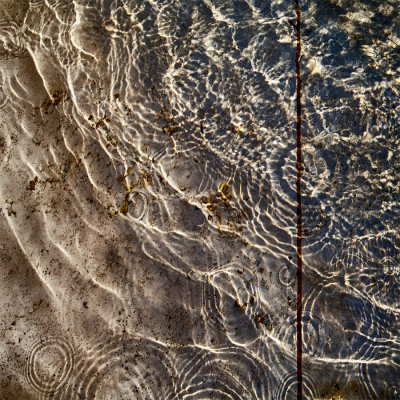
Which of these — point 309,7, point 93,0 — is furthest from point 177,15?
point 309,7

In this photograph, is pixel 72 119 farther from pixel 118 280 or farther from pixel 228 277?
pixel 228 277

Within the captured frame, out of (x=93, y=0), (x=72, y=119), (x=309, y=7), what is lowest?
(x=72, y=119)

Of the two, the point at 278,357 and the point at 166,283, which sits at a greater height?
the point at 166,283

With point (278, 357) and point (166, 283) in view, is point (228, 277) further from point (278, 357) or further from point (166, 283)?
point (278, 357)

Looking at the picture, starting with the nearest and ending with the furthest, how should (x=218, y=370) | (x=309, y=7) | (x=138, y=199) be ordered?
(x=218, y=370) < (x=138, y=199) < (x=309, y=7)

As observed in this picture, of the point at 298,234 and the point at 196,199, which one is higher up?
the point at 196,199

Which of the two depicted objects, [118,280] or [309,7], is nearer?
[118,280]

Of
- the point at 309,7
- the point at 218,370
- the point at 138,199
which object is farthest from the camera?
the point at 309,7
